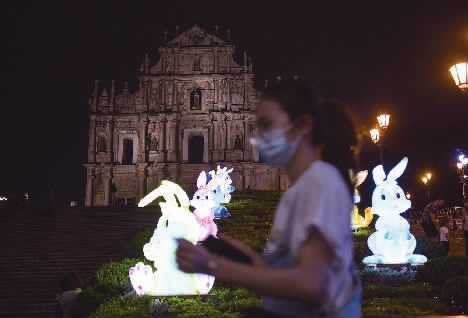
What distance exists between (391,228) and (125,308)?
667 centimetres

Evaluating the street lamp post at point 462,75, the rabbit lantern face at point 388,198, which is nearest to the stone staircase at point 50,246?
the rabbit lantern face at point 388,198

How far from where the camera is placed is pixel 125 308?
356 inches

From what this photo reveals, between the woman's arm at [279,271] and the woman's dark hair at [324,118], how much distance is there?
38 centimetres

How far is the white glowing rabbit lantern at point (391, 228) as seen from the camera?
41.2 feet

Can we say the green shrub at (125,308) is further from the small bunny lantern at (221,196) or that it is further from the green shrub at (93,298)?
the small bunny lantern at (221,196)

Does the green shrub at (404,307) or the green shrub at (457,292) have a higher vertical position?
the green shrub at (457,292)

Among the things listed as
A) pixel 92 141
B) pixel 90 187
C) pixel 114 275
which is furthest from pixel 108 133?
pixel 114 275

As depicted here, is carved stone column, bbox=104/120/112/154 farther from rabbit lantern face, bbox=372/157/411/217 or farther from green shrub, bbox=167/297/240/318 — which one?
green shrub, bbox=167/297/240/318

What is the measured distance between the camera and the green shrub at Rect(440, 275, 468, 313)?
26.3 feet

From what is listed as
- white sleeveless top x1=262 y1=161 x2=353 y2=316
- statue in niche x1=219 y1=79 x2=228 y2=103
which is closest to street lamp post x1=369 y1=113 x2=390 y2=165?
white sleeveless top x1=262 y1=161 x2=353 y2=316

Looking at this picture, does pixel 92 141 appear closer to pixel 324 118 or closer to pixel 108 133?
pixel 108 133

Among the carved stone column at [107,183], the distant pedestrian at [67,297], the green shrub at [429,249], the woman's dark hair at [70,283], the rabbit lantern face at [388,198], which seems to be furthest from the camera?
the carved stone column at [107,183]

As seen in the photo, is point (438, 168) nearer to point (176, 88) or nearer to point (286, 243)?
point (176, 88)

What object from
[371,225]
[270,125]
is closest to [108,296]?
[270,125]
